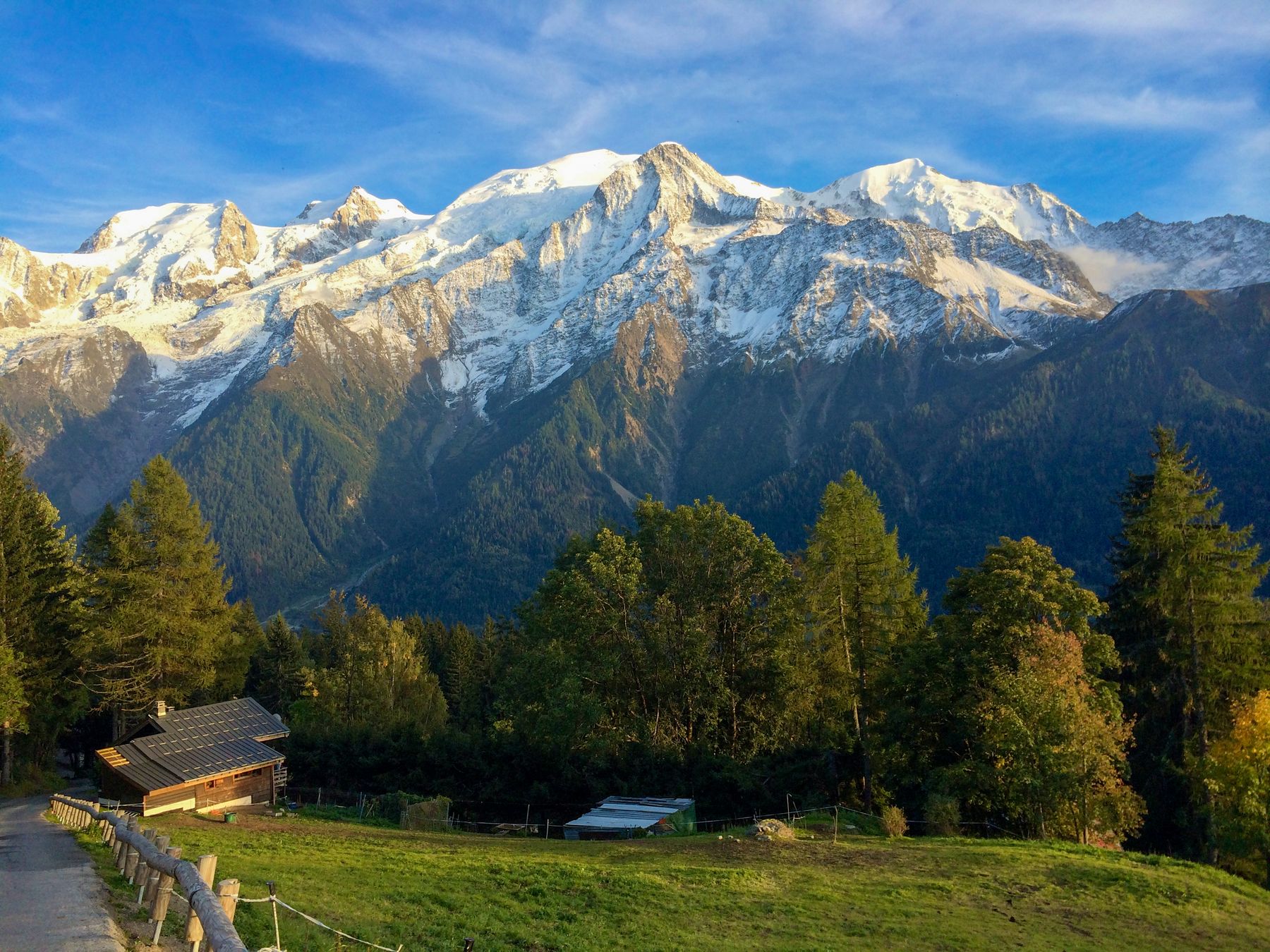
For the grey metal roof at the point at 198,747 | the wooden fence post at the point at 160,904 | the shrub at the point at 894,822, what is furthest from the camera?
the grey metal roof at the point at 198,747

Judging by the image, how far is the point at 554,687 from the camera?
4103cm

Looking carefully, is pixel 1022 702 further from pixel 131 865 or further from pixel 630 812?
pixel 131 865

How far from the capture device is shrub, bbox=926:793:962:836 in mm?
33219

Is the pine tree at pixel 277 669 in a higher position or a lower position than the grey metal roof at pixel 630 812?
higher

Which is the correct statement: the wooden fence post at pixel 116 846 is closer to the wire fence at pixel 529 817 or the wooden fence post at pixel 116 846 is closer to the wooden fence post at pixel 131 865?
the wooden fence post at pixel 131 865

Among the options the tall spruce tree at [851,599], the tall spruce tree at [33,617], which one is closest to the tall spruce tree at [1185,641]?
the tall spruce tree at [851,599]

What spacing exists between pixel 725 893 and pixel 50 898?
14.2 metres

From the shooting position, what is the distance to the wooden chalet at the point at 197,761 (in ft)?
115

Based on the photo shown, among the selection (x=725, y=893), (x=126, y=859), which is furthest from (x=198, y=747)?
(x=725, y=893)

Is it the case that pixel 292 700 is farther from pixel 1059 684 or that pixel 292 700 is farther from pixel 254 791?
pixel 1059 684

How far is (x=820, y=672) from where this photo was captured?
4269cm

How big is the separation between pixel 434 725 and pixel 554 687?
14977mm

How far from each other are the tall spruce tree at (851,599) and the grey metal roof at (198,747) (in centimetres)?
2593

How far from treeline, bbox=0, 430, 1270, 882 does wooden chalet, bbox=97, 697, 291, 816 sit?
4.22m
